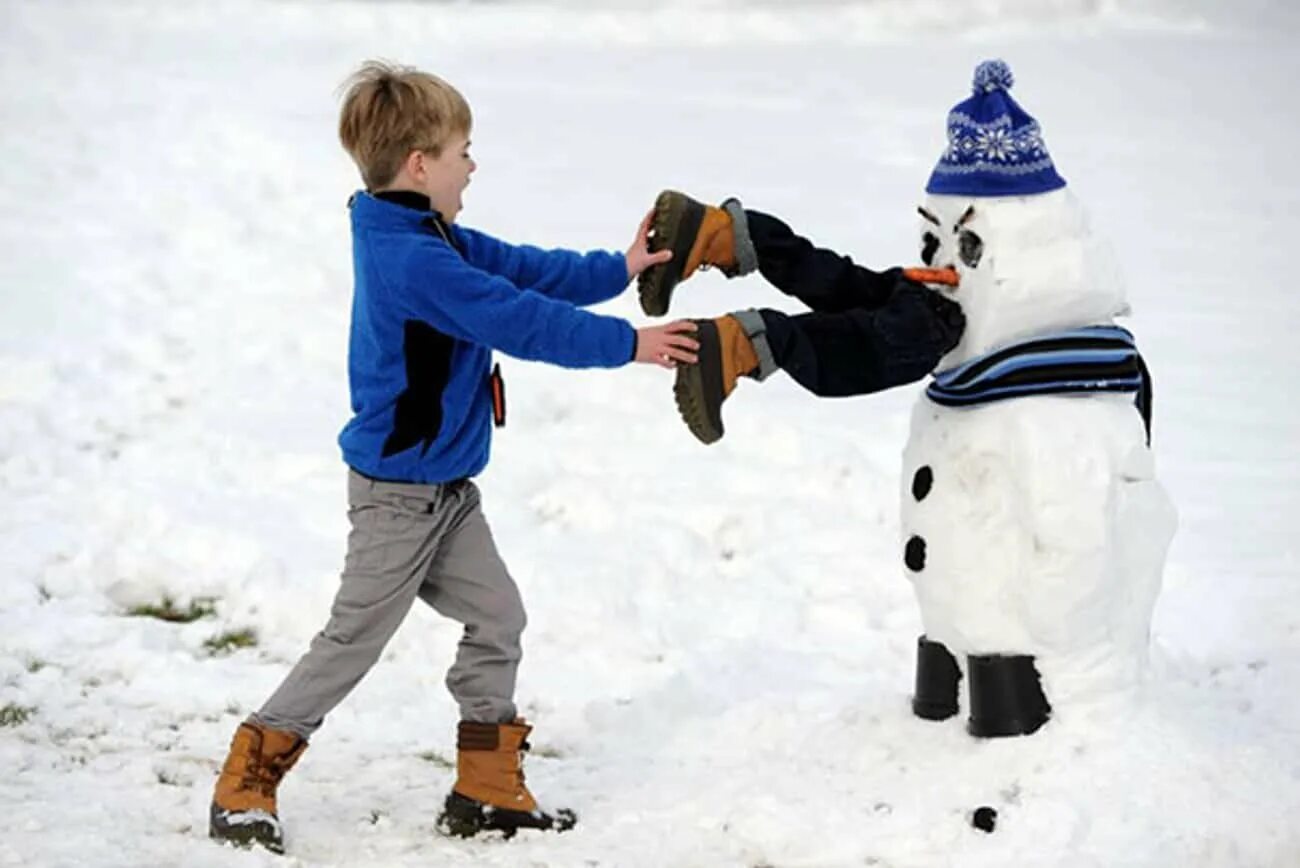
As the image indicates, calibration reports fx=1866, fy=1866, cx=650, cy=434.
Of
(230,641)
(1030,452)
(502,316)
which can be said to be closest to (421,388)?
(502,316)

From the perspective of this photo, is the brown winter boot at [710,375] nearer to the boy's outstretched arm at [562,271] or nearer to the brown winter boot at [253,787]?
the boy's outstretched arm at [562,271]

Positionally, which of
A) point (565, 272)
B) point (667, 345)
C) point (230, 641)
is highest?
point (565, 272)

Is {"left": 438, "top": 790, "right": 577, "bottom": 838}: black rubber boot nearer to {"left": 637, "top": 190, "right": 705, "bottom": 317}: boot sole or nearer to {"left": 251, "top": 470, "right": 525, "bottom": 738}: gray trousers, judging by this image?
{"left": 251, "top": 470, "right": 525, "bottom": 738}: gray trousers

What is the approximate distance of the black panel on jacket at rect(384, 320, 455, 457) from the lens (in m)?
3.34

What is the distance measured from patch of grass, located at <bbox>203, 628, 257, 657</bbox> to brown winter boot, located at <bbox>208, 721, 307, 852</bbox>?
1050 millimetres

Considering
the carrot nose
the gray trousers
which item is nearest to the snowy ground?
the gray trousers

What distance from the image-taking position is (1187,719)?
366 centimetres

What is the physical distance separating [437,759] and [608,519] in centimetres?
144

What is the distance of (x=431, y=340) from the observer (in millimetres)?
3350

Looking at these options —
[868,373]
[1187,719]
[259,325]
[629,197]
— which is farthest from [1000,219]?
[629,197]

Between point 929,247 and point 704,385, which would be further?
point 929,247

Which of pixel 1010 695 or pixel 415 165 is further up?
pixel 415 165

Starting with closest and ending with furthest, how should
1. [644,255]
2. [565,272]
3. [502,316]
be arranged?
[502,316] → [644,255] → [565,272]

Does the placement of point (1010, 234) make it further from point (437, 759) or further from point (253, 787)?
point (253, 787)
